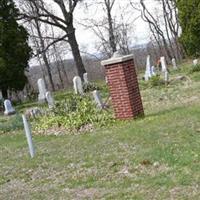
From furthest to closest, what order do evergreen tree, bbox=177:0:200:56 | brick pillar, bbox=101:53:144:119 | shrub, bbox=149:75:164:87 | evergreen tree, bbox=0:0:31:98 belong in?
evergreen tree, bbox=0:0:31:98 < evergreen tree, bbox=177:0:200:56 < shrub, bbox=149:75:164:87 < brick pillar, bbox=101:53:144:119

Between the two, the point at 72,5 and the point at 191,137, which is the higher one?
the point at 72,5

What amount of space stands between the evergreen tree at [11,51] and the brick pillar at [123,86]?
16292mm

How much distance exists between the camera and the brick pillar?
12.1 meters

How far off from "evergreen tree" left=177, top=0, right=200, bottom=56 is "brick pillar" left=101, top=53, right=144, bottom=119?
41.8ft

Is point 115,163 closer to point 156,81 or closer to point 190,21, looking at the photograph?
point 156,81

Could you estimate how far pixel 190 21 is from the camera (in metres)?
24.5

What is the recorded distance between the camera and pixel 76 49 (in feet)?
119

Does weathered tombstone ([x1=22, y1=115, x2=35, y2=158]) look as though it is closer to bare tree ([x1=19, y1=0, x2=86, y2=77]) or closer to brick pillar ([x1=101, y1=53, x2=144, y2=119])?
brick pillar ([x1=101, y1=53, x2=144, y2=119])

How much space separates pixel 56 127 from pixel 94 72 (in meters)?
58.0

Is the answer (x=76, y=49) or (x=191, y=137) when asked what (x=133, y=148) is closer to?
(x=191, y=137)

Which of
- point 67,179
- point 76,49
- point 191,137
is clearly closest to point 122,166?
point 67,179

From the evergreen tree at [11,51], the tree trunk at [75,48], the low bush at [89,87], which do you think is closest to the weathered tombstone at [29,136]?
the low bush at [89,87]

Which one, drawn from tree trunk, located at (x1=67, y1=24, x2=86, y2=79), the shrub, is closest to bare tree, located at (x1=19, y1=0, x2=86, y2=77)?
tree trunk, located at (x1=67, y1=24, x2=86, y2=79)

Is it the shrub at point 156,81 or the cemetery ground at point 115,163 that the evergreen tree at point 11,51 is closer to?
the shrub at point 156,81
